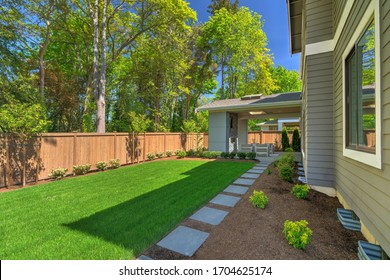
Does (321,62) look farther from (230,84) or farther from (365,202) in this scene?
(230,84)

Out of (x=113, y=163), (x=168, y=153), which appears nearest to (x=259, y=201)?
(x=113, y=163)

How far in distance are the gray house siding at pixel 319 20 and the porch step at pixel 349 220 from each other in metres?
3.81

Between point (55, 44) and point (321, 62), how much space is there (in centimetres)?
1863

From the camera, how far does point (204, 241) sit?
8.49 feet

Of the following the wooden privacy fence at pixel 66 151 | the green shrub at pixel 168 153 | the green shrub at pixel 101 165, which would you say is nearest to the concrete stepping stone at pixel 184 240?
the wooden privacy fence at pixel 66 151

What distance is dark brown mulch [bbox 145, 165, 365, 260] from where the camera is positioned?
2.30m

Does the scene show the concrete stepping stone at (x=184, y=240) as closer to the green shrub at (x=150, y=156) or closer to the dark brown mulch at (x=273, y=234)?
the dark brown mulch at (x=273, y=234)

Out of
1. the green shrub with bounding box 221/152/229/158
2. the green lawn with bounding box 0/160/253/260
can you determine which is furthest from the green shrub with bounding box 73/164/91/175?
the green shrub with bounding box 221/152/229/158

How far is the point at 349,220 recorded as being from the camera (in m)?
2.93

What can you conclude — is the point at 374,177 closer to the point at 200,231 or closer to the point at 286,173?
the point at 200,231

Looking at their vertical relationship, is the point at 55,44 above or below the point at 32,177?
above

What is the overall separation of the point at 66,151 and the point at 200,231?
6411 mm

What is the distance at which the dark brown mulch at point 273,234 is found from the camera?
7.54 feet
